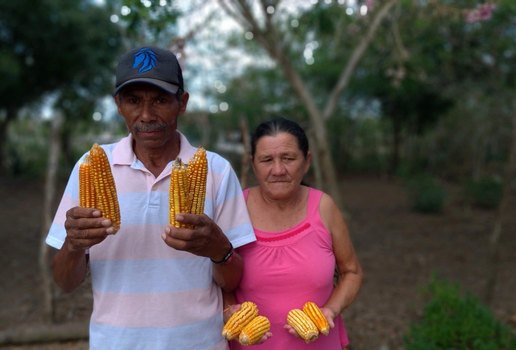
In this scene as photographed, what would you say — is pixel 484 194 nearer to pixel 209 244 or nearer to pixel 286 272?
pixel 286 272

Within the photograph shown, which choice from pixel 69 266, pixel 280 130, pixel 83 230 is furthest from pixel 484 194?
pixel 83 230

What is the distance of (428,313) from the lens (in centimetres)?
423

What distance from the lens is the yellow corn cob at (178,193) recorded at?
5.89ft

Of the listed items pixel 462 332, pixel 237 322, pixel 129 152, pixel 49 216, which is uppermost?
pixel 129 152

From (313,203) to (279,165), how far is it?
0.21 meters

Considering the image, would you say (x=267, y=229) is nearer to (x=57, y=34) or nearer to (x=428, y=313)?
(x=428, y=313)

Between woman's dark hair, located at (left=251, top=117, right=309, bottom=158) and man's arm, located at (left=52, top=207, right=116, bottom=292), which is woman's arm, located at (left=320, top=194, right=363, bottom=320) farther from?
man's arm, located at (left=52, top=207, right=116, bottom=292)

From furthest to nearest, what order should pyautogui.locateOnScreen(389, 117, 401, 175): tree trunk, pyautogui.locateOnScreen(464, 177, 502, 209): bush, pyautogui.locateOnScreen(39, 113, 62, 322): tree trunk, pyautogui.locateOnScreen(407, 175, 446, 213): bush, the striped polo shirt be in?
pyautogui.locateOnScreen(389, 117, 401, 175): tree trunk < pyautogui.locateOnScreen(464, 177, 502, 209): bush < pyautogui.locateOnScreen(407, 175, 446, 213): bush < pyautogui.locateOnScreen(39, 113, 62, 322): tree trunk < the striped polo shirt

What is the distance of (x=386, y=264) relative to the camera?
802 centimetres

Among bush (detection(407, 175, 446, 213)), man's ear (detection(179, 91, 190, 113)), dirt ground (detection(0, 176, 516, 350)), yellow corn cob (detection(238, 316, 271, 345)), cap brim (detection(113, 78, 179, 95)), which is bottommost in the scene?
dirt ground (detection(0, 176, 516, 350))

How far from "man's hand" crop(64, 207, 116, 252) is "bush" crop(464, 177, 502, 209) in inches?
501

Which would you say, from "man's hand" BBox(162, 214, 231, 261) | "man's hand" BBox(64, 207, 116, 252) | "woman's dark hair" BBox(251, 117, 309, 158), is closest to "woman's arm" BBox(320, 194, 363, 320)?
"woman's dark hair" BBox(251, 117, 309, 158)

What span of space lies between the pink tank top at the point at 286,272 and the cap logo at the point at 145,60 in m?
0.74

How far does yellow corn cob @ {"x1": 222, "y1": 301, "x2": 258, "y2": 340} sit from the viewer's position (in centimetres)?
200
